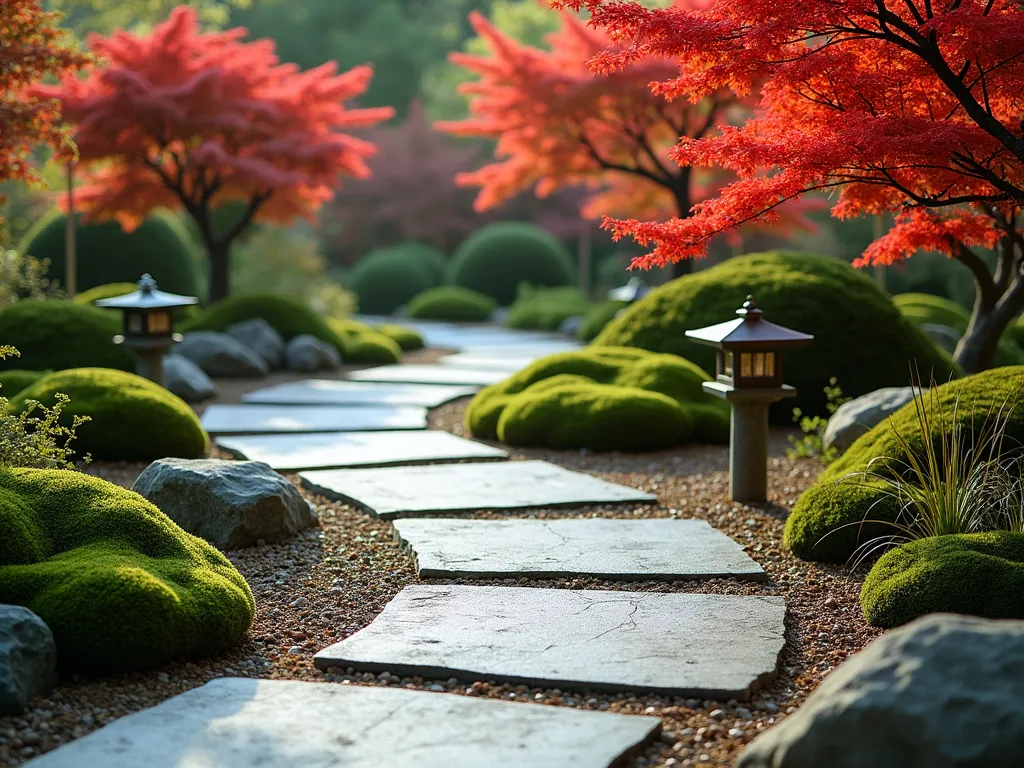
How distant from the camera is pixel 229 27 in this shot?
3653 centimetres

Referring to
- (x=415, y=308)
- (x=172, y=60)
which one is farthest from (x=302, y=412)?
(x=415, y=308)

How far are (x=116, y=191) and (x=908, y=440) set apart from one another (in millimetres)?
11674

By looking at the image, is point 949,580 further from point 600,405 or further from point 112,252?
point 112,252

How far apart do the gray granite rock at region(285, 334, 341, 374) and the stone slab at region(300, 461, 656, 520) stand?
6154 mm

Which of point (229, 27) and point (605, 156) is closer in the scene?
point (605, 156)

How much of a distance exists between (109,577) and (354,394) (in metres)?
7.32

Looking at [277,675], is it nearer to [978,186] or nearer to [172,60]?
[978,186]

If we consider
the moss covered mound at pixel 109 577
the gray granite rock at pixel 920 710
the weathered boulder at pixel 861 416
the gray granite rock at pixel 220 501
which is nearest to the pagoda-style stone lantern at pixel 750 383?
the weathered boulder at pixel 861 416

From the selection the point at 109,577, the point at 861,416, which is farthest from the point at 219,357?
the point at 109,577

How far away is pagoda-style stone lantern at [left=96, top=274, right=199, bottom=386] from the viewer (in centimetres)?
871

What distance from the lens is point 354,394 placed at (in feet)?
36.3

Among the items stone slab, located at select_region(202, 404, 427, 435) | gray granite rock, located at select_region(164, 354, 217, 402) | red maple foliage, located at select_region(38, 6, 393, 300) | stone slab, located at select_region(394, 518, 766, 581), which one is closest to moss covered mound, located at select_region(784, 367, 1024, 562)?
stone slab, located at select_region(394, 518, 766, 581)

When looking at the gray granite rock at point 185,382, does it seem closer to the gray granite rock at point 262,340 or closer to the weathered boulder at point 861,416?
the gray granite rock at point 262,340

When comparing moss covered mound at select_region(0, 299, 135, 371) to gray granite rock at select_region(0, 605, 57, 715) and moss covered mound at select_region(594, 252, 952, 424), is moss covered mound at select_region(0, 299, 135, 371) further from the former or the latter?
gray granite rock at select_region(0, 605, 57, 715)
